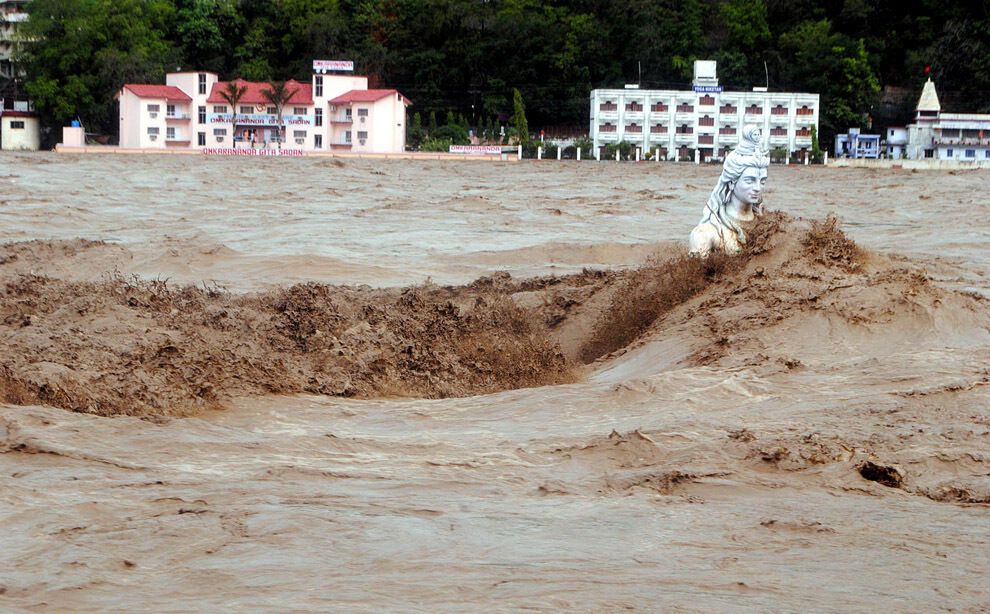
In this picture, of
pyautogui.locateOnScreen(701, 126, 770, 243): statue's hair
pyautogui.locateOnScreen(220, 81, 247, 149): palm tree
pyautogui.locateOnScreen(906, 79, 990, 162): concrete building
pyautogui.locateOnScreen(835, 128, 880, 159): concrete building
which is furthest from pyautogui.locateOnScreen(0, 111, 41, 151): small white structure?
pyautogui.locateOnScreen(701, 126, 770, 243): statue's hair

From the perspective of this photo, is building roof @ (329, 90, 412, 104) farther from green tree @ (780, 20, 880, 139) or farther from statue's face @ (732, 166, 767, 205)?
statue's face @ (732, 166, 767, 205)

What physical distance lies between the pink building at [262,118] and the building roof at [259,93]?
62mm

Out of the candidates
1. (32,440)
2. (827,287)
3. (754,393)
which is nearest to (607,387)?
(754,393)

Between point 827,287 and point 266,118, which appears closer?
point 827,287

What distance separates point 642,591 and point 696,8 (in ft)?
290

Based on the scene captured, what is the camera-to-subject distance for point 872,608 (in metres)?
5.95

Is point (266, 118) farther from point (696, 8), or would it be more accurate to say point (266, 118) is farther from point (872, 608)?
point (872, 608)

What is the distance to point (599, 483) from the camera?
8.05 m

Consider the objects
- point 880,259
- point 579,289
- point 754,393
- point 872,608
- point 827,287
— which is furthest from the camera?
point 579,289

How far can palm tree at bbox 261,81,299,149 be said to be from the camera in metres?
79.2

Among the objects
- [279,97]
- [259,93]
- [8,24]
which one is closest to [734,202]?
[279,97]

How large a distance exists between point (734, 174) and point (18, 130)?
77987 mm

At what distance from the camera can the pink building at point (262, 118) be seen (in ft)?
261

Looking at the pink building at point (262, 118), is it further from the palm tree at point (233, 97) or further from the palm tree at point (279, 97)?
the palm tree at point (279, 97)
